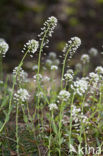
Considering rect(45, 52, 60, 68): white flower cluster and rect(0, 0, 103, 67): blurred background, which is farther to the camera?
rect(0, 0, 103, 67): blurred background

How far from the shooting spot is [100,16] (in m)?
12.3

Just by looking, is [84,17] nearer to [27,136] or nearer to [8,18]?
[8,18]

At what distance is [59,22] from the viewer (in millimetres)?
10422

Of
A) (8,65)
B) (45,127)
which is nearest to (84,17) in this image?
(8,65)

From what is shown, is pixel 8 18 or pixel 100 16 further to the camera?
pixel 100 16

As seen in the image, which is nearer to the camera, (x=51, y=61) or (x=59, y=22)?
(x=51, y=61)

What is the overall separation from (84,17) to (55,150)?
33.5ft

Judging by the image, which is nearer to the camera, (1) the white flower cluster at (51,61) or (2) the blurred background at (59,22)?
(1) the white flower cluster at (51,61)

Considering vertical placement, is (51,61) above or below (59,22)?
below

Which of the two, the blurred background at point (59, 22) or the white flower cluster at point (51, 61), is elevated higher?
the blurred background at point (59, 22)

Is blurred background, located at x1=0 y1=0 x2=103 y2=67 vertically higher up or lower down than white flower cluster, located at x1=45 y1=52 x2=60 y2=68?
higher up

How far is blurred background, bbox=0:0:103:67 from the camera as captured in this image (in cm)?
1070

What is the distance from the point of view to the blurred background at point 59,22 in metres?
10.7

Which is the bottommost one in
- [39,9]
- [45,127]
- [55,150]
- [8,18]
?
[55,150]
